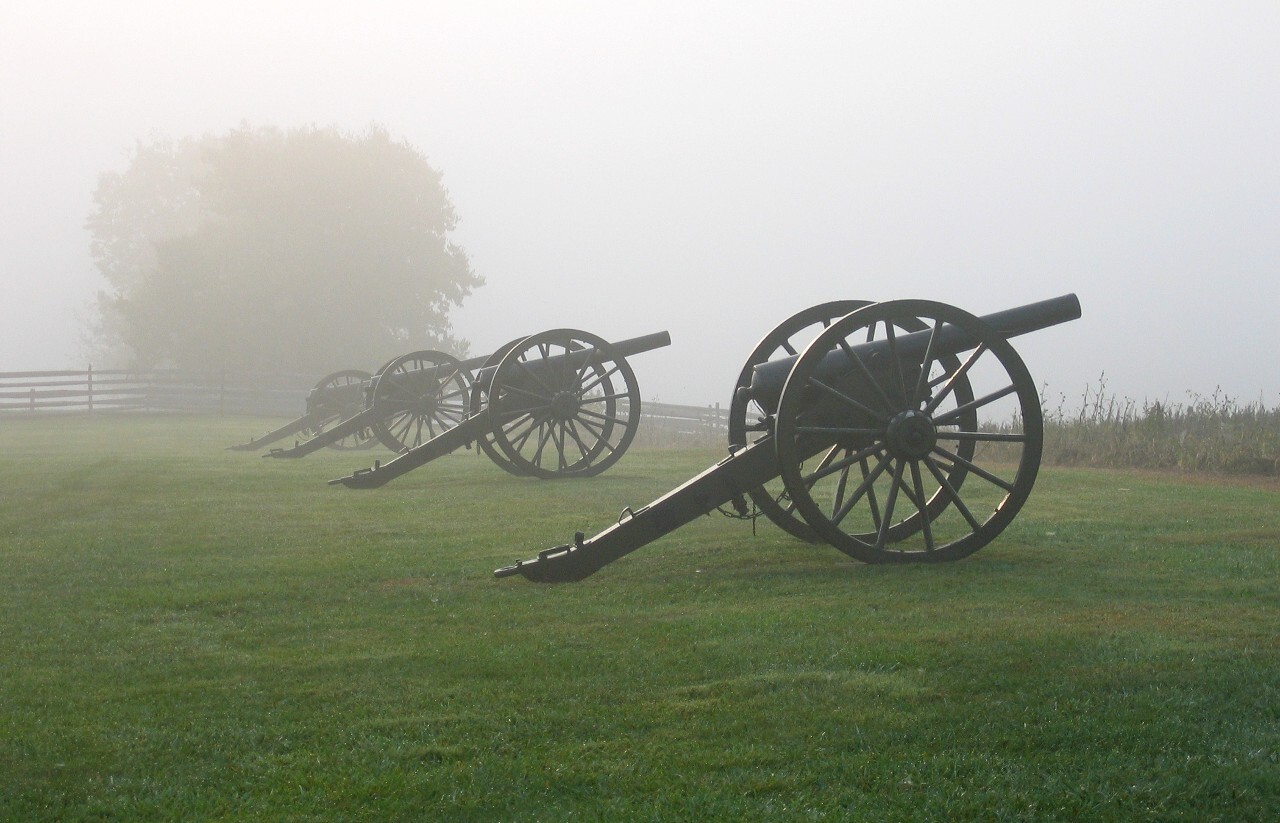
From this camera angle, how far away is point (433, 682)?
5.22m

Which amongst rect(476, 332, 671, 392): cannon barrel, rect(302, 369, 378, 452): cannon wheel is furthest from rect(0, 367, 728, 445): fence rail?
rect(476, 332, 671, 392): cannon barrel

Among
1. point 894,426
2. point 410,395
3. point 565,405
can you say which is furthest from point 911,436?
point 410,395

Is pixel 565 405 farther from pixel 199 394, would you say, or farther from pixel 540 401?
pixel 199 394

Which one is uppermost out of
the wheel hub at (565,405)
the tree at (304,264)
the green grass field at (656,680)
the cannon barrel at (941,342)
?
the tree at (304,264)

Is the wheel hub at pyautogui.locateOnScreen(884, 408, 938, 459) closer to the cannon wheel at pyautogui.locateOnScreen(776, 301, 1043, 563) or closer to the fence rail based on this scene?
the cannon wheel at pyautogui.locateOnScreen(776, 301, 1043, 563)

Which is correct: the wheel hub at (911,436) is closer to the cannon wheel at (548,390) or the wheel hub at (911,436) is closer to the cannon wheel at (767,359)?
the cannon wheel at (767,359)

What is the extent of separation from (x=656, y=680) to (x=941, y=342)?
322cm

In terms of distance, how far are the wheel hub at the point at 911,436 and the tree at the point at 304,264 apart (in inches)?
1453

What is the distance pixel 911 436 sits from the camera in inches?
288

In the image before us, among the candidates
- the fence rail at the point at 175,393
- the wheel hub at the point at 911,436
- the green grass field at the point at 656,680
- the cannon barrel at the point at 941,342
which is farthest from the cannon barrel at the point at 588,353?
the fence rail at the point at 175,393

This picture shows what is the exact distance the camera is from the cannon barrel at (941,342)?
7.50 m

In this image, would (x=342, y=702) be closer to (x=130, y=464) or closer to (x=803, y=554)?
(x=803, y=554)

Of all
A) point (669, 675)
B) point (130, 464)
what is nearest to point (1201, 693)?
point (669, 675)

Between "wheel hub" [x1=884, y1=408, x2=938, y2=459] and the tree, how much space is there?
1453 inches
